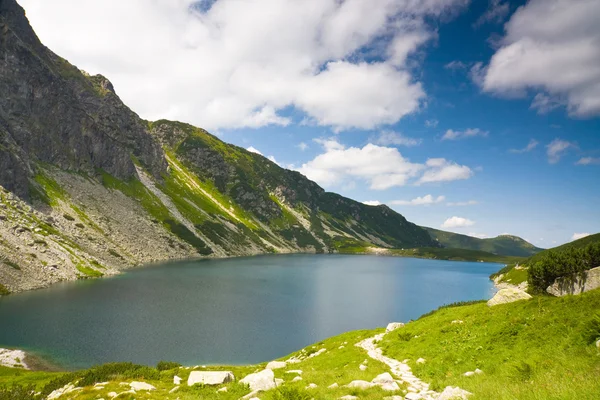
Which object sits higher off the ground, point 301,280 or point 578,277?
point 578,277

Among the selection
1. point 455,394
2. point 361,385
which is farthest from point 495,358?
point 361,385

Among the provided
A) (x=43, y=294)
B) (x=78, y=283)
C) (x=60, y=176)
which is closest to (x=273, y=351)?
(x=43, y=294)

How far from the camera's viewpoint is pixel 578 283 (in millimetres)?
43938

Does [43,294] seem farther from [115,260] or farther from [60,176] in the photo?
[60,176]

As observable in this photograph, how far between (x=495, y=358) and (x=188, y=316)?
65.3 meters

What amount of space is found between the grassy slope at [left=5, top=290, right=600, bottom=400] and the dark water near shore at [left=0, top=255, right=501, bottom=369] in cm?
2466

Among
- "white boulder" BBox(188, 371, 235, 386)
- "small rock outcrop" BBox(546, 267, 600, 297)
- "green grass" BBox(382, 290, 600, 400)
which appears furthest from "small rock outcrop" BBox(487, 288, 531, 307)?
"white boulder" BBox(188, 371, 235, 386)

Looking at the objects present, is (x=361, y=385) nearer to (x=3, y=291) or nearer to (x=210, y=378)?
(x=210, y=378)

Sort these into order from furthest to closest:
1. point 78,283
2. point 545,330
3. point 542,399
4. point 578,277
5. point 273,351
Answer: point 78,283 → point 273,351 → point 578,277 → point 545,330 → point 542,399

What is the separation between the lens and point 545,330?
57.8 feet

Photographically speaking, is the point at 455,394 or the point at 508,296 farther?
the point at 508,296

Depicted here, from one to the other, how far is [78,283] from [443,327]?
4064 inches

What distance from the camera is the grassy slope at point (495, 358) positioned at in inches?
453

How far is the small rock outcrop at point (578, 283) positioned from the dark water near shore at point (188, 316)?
35476 mm
